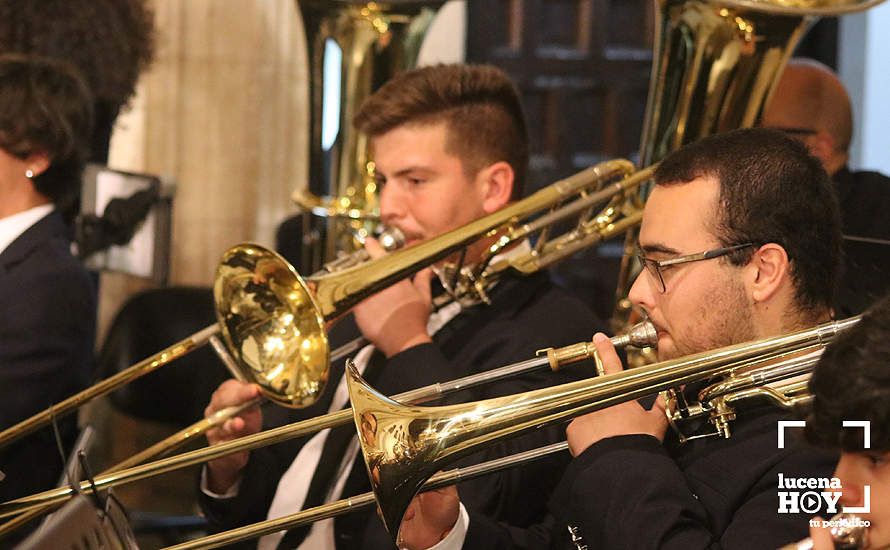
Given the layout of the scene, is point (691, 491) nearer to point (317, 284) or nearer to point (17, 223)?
point (317, 284)

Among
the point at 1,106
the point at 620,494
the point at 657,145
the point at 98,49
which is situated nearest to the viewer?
the point at 620,494

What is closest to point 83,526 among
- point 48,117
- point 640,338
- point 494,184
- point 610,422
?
point 610,422

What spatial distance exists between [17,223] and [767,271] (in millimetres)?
1715

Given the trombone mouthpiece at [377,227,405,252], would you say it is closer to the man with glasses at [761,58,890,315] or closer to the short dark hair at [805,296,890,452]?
the man with glasses at [761,58,890,315]

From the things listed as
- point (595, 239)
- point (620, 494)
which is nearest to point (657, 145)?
point (595, 239)

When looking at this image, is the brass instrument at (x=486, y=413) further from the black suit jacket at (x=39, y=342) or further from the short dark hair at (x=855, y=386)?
the black suit jacket at (x=39, y=342)

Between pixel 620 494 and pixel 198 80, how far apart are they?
3.28 m

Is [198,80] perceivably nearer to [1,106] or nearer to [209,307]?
[209,307]

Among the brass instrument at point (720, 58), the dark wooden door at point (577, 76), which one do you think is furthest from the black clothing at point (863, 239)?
the dark wooden door at point (577, 76)

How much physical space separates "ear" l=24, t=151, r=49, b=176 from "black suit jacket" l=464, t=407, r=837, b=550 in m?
1.61

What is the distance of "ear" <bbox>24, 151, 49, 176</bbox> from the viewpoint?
8.98 ft

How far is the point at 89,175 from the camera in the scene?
3.04m

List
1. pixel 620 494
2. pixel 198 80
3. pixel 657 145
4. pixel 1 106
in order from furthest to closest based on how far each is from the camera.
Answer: pixel 198 80, pixel 1 106, pixel 657 145, pixel 620 494

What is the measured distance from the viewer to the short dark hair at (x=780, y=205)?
1671 millimetres
